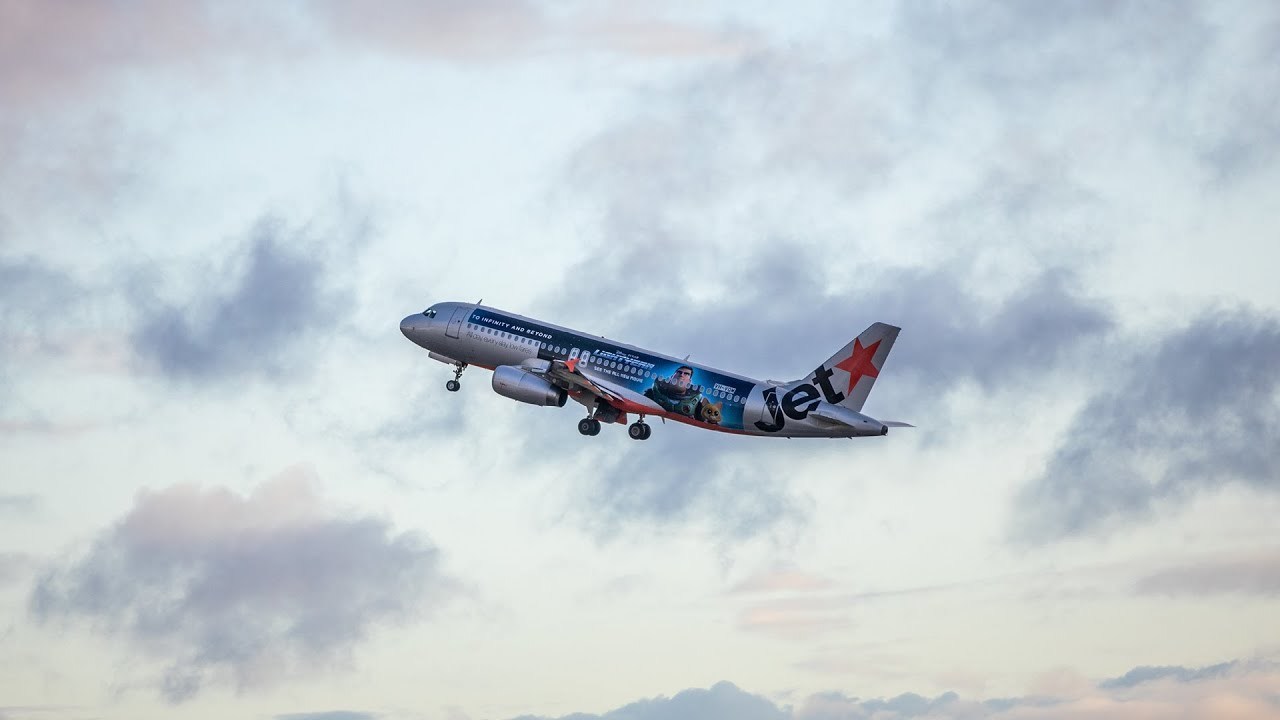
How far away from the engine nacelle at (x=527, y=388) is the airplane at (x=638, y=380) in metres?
0.07

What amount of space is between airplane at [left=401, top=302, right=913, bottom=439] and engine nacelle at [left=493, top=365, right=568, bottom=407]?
7 centimetres

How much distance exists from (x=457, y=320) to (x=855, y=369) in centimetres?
3004

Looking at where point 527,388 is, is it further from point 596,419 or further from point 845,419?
point 845,419

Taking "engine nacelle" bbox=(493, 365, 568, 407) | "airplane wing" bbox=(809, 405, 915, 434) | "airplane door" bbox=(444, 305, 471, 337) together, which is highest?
"airplane door" bbox=(444, 305, 471, 337)

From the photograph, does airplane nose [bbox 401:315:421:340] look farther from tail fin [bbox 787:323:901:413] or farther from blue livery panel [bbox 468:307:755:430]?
tail fin [bbox 787:323:901:413]

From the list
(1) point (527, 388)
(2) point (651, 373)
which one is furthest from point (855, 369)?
(1) point (527, 388)

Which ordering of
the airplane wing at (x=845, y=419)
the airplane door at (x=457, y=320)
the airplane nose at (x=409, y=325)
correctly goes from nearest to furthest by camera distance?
the airplane wing at (x=845, y=419)
the airplane door at (x=457, y=320)
the airplane nose at (x=409, y=325)

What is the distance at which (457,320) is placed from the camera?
12925cm

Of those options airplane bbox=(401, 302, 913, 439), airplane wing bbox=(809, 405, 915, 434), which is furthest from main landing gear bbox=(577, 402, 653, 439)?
airplane wing bbox=(809, 405, 915, 434)

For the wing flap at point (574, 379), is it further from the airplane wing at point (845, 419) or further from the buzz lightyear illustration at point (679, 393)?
the airplane wing at point (845, 419)

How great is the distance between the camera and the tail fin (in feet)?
385

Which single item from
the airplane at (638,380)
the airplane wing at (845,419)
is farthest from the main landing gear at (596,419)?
the airplane wing at (845,419)

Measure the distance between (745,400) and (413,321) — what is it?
2773 centimetres

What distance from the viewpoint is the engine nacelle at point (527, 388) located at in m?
122
